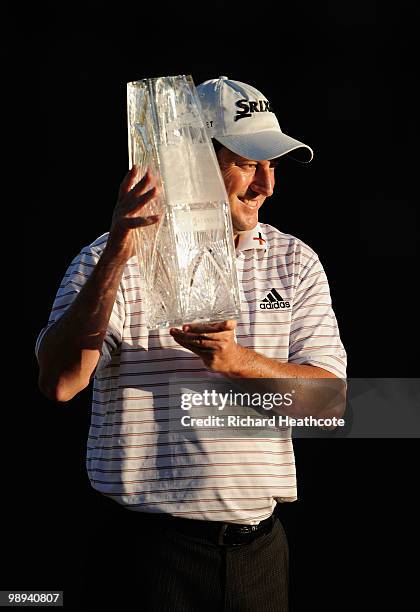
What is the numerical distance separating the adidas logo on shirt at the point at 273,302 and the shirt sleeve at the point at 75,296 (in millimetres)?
299

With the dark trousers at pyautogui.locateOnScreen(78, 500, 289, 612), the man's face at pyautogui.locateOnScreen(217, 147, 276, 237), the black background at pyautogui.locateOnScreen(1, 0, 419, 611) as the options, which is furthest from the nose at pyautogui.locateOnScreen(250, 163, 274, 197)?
the black background at pyautogui.locateOnScreen(1, 0, 419, 611)

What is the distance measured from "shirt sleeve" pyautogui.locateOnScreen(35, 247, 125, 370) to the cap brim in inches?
14.1

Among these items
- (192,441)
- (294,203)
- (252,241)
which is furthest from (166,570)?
(294,203)

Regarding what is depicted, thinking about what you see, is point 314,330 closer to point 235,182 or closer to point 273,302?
point 273,302

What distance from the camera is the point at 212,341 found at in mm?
1841

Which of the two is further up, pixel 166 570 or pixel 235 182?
pixel 235 182

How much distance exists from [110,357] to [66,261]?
3.88 ft

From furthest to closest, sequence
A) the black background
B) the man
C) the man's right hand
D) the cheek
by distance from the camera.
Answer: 1. the black background
2. the cheek
3. the man
4. the man's right hand

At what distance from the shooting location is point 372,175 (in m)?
3.11

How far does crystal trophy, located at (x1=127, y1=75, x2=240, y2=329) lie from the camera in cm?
176

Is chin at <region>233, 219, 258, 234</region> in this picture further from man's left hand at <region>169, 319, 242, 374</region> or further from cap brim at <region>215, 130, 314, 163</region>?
man's left hand at <region>169, 319, 242, 374</region>

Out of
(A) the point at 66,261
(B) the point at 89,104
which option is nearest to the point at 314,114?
(B) the point at 89,104

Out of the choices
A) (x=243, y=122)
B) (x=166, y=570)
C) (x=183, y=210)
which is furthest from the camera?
(x=243, y=122)

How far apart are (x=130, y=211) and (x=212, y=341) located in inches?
10.9
